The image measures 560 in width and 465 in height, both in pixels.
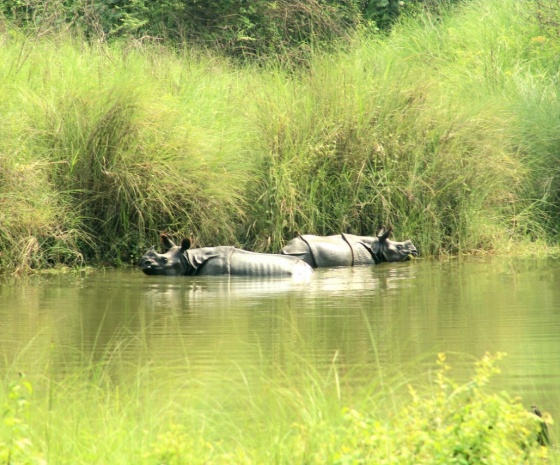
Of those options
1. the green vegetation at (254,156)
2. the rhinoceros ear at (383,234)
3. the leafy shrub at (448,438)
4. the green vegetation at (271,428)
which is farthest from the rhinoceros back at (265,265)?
the leafy shrub at (448,438)

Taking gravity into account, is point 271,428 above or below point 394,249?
below

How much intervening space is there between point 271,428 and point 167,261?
6.91 meters

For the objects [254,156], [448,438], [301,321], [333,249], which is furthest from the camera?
[254,156]

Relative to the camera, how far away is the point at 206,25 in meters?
21.1

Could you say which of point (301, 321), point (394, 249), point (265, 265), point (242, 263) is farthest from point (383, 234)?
point (301, 321)

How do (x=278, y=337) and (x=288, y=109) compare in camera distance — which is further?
(x=288, y=109)

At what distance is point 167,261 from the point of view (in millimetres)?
11547

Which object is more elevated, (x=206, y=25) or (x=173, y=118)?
(x=206, y=25)

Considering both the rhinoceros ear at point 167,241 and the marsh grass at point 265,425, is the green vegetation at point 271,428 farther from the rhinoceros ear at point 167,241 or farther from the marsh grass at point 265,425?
the rhinoceros ear at point 167,241

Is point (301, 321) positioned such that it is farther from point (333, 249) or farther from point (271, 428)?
point (333, 249)

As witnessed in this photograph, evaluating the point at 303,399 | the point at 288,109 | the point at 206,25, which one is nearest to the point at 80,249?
the point at 288,109

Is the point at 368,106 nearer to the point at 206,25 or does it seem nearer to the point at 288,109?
the point at 288,109

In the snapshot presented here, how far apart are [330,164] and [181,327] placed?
16.9 ft

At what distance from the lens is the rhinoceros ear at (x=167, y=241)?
11609 millimetres
